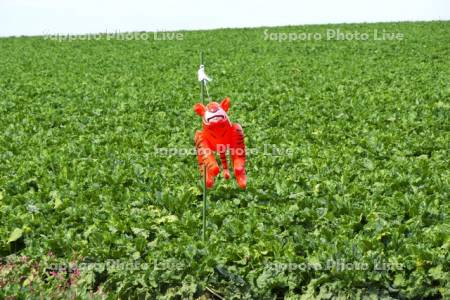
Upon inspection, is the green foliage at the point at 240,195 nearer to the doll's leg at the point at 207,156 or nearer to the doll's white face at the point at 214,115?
the doll's leg at the point at 207,156

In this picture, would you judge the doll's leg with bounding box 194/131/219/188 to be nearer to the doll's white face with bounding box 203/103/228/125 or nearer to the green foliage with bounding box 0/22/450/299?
the doll's white face with bounding box 203/103/228/125

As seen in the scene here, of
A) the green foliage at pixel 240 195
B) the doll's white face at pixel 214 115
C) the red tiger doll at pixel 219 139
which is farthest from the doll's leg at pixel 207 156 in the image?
the green foliage at pixel 240 195

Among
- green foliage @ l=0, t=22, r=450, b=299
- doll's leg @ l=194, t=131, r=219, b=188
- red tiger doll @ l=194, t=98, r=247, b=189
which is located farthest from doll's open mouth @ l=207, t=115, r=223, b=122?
green foliage @ l=0, t=22, r=450, b=299

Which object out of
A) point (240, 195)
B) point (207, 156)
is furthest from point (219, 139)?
point (240, 195)

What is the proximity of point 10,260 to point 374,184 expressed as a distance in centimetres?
613

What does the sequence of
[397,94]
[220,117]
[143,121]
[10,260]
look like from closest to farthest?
1. [220,117]
2. [10,260]
3. [143,121]
4. [397,94]

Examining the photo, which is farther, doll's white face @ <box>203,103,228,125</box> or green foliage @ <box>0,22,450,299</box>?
green foliage @ <box>0,22,450,299</box>

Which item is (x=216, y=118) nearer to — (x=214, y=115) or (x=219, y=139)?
(x=214, y=115)

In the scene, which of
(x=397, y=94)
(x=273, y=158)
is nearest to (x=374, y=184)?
(x=273, y=158)

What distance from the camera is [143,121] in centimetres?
1686

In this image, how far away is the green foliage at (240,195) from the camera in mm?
7566

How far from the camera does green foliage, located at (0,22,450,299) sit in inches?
298

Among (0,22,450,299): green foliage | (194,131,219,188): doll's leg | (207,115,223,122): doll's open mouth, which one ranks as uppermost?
(207,115,223,122): doll's open mouth

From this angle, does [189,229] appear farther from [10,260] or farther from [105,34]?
[105,34]
